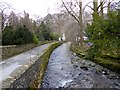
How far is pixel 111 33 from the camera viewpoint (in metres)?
9.65

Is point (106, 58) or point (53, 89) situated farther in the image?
point (106, 58)

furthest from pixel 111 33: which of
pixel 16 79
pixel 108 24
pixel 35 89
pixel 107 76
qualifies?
pixel 16 79

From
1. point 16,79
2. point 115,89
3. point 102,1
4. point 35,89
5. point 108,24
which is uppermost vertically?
point 102,1

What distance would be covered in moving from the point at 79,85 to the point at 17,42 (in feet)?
44.6

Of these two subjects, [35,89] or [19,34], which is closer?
[35,89]

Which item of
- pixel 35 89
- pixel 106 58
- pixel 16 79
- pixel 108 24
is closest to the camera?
pixel 16 79

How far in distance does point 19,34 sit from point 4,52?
816 cm

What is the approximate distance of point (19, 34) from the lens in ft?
72.8

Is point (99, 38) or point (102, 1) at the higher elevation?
point (102, 1)

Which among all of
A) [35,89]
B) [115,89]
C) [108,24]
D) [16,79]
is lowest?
[115,89]

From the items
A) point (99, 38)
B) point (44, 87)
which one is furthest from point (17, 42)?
point (44, 87)

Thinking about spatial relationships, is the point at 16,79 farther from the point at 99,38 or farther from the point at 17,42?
the point at 17,42

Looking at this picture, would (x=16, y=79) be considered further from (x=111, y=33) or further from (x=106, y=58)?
(x=106, y=58)

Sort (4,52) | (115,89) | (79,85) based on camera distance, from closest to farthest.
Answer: (115,89) < (79,85) < (4,52)
